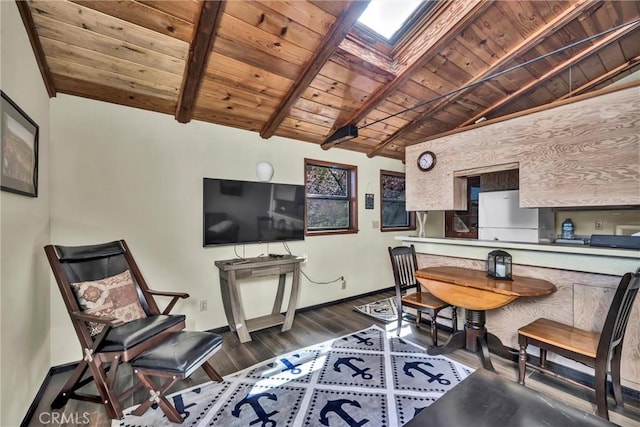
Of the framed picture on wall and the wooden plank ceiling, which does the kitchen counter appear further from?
the framed picture on wall

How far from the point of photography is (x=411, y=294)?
2.94 meters

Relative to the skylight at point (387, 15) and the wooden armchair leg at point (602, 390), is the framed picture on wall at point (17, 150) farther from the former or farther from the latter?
the wooden armchair leg at point (602, 390)

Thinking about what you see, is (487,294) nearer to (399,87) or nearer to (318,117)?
(399,87)

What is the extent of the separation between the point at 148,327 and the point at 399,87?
3241 millimetres

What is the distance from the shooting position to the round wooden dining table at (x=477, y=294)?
202 centimetres

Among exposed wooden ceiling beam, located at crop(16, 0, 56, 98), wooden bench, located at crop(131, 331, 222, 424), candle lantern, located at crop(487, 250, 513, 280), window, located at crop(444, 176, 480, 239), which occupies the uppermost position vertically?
exposed wooden ceiling beam, located at crop(16, 0, 56, 98)

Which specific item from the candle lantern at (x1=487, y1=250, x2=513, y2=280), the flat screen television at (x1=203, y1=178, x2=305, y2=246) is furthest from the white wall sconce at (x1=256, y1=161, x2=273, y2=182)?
the candle lantern at (x1=487, y1=250, x2=513, y2=280)

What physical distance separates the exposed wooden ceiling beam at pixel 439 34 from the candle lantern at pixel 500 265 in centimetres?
193

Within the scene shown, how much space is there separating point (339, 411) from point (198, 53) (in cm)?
275

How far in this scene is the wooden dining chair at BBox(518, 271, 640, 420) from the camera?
62.3 inches

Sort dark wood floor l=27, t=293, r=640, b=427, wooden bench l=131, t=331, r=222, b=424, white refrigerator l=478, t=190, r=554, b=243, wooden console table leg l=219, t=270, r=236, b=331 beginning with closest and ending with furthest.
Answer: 1. wooden bench l=131, t=331, r=222, b=424
2. dark wood floor l=27, t=293, r=640, b=427
3. wooden console table leg l=219, t=270, r=236, b=331
4. white refrigerator l=478, t=190, r=554, b=243

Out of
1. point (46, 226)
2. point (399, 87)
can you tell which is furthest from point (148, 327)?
point (399, 87)

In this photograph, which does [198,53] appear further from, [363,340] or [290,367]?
[363,340]

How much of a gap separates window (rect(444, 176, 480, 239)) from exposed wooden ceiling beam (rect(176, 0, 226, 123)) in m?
4.95
